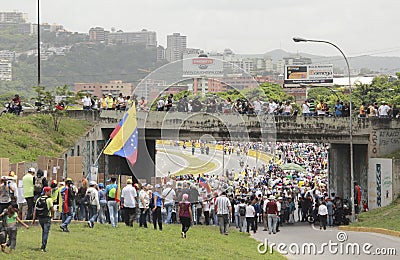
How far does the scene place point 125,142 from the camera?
29422 millimetres

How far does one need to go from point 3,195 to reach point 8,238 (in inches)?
117

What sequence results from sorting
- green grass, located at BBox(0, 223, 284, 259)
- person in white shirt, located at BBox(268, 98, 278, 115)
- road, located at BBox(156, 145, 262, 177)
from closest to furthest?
green grass, located at BBox(0, 223, 284, 259) < road, located at BBox(156, 145, 262, 177) < person in white shirt, located at BBox(268, 98, 278, 115)

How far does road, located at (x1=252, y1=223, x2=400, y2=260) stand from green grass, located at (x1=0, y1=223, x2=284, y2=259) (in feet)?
4.14

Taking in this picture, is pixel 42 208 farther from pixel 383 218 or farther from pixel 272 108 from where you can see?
pixel 272 108

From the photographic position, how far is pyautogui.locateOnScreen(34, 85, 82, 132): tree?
4041 cm

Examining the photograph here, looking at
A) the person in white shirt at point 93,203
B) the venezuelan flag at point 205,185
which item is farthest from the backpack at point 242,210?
the person in white shirt at point 93,203

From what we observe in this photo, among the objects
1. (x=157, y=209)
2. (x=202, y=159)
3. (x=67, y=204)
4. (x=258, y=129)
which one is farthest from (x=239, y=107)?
(x=67, y=204)

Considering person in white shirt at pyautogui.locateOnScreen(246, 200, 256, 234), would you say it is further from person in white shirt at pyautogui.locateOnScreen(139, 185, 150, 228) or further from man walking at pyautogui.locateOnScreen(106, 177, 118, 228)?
man walking at pyautogui.locateOnScreen(106, 177, 118, 228)

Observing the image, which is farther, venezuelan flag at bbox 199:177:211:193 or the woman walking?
venezuelan flag at bbox 199:177:211:193

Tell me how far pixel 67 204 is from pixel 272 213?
9.59 m

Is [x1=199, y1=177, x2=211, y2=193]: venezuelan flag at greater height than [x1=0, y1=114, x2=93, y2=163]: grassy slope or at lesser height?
lesser

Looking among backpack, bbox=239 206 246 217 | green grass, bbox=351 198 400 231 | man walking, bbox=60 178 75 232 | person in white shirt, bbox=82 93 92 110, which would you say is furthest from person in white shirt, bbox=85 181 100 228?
person in white shirt, bbox=82 93 92 110

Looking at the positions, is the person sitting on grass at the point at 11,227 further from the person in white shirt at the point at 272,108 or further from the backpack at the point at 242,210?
the person in white shirt at the point at 272,108

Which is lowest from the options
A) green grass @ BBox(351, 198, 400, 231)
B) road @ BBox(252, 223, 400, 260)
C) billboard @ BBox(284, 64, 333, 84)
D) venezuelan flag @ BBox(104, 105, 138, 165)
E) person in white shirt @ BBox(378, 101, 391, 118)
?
road @ BBox(252, 223, 400, 260)
